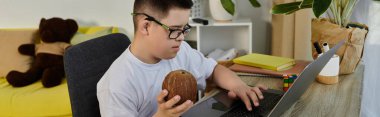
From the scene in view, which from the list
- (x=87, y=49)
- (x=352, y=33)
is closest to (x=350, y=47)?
(x=352, y=33)

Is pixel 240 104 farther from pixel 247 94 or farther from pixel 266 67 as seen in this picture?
pixel 266 67

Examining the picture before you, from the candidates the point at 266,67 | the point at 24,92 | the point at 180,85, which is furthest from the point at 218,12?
the point at 180,85

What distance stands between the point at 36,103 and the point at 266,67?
1526 mm

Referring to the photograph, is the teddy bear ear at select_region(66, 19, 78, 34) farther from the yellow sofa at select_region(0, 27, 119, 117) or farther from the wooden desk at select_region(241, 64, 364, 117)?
the wooden desk at select_region(241, 64, 364, 117)

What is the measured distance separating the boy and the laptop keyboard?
0.02 meters

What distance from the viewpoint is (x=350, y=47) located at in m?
1.36

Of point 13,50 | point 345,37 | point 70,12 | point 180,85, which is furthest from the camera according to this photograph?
point 70,12

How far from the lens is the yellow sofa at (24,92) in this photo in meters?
2.22

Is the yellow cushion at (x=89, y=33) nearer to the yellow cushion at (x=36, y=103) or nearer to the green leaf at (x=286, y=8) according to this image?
the yellow cushion at (x=36, y=103)

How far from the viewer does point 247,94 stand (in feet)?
3.65

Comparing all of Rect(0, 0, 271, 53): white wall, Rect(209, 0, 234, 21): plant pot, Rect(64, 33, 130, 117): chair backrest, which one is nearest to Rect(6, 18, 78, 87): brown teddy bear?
Rect(0, 0, 271, 53): white wall

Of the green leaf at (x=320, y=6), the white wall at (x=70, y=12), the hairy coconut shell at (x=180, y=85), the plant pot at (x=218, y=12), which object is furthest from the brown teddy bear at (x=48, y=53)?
the green leaf at (x=320, y=6)

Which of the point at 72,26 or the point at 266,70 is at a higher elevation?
the point at 72,26

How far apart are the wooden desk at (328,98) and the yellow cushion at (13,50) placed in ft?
6.43
